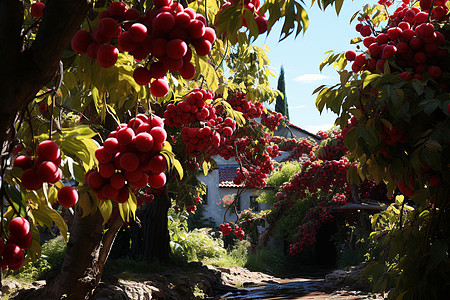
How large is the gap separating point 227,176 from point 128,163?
2454 centimetres

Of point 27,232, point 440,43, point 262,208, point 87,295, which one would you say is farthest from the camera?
point 262,208

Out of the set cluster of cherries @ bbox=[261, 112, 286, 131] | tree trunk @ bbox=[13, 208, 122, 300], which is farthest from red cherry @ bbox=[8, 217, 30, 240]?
cluster of cherries @ bbox=[261, 112, 286, 131]

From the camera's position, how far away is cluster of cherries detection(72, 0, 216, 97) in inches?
42.9

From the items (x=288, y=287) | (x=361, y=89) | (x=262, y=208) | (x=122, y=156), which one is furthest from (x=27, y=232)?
(x=262, y=208)

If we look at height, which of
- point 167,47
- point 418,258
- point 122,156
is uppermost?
point 167,47

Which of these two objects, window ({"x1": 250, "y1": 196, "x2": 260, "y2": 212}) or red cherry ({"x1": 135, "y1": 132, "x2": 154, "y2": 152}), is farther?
window ({"x1": 250, "y1": 196, "x2": 260, "y2": 212})

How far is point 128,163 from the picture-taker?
1249 mm

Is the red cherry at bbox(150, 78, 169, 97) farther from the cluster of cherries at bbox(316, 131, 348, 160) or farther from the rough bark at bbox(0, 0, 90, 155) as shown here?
the cluster of cherries at bbox(316, 131, 348, 160)

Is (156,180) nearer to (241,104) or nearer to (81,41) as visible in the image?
(81,41)

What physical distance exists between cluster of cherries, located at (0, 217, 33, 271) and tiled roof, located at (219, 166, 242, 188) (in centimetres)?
2313

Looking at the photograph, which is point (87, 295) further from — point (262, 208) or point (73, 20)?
point (262, 208)

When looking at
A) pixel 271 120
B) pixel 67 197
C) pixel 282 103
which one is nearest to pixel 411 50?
pixel 67 197

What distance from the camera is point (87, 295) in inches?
169

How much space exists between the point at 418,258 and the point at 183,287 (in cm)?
825
